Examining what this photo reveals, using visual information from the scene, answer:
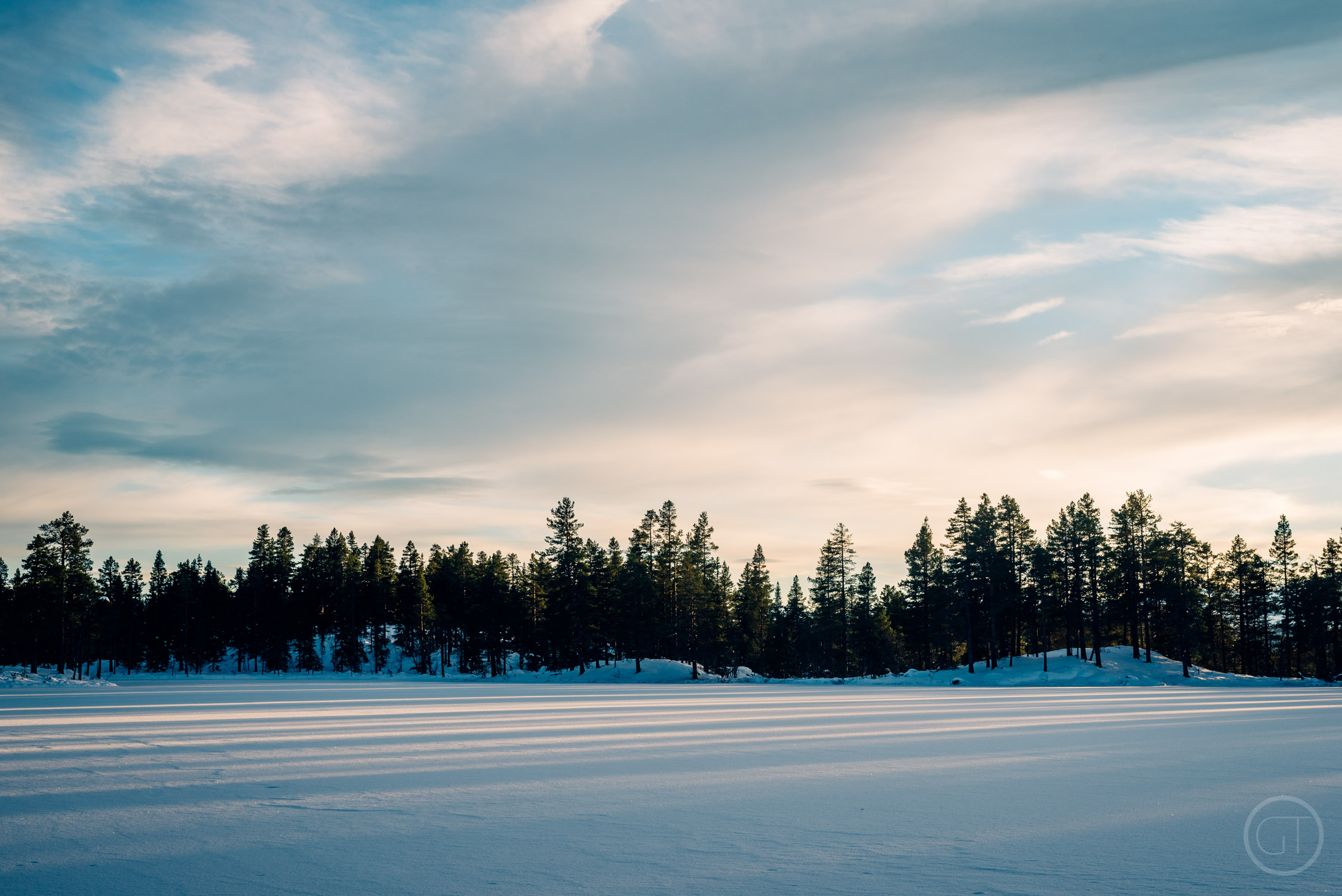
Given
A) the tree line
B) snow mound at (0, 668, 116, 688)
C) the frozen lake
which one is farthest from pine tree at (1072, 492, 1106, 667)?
snow mound at (0, 668, 116, 688)

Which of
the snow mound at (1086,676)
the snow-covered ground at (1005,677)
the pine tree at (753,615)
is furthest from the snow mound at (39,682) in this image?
the pine tree at (753,615)

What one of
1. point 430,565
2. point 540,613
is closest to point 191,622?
point 430,565

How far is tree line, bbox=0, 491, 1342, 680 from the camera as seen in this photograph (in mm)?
78062

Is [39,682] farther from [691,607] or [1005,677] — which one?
[1005,677]

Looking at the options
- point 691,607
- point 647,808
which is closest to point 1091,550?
point 691,607

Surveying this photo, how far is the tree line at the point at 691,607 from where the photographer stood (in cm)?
7806

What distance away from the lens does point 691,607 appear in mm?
82875

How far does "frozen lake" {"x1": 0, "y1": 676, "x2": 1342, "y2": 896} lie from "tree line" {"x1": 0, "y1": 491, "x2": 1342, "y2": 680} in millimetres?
62094

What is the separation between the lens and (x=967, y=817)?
7484 millimetres

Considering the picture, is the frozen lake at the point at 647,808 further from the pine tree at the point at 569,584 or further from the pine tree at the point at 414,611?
the pine tree at the point at 414,611

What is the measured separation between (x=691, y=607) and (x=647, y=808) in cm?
7605

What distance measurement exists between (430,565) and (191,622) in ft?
123

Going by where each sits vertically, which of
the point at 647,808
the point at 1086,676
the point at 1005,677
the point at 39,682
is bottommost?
the point at 1005,677

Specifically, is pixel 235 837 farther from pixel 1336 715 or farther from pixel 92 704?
pixel 1336 715
